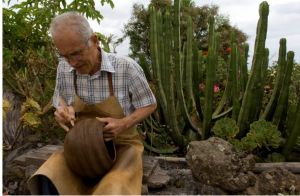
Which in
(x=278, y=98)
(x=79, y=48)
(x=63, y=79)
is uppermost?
(x=79, y=48)

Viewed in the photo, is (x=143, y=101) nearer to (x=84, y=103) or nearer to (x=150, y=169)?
(x=84, y=103)

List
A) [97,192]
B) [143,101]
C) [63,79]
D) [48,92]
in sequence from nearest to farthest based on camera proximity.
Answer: [97,192]
[143,101]
[63,79]
[48,92]

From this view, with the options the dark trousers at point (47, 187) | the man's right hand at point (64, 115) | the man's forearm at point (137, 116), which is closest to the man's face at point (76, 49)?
the man's right hand at point (64, 115)

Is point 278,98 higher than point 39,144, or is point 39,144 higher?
point 278,98

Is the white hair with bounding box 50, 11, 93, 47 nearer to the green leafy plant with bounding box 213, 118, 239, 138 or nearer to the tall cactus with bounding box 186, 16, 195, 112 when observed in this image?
the green leafy plant with bounding box 213, 118, 239, 138

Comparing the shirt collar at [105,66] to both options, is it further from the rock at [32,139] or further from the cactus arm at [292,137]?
the cactus arm at [292,137]

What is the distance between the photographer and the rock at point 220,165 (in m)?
2.60

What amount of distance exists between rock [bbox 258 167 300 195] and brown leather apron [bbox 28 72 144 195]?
128cm

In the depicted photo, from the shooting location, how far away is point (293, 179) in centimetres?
272

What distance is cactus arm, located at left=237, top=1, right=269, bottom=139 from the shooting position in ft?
10.1

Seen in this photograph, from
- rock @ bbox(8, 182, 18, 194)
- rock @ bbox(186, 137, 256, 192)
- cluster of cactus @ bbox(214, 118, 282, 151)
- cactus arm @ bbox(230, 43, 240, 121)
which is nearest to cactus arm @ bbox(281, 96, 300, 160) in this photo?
cluster of cactus @ bbox(214, 118, 282, 151)

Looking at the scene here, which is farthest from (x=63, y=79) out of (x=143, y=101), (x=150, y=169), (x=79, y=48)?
(x=150, y=169)

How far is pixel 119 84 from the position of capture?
2.29 m

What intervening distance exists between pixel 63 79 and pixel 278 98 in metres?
2.82
